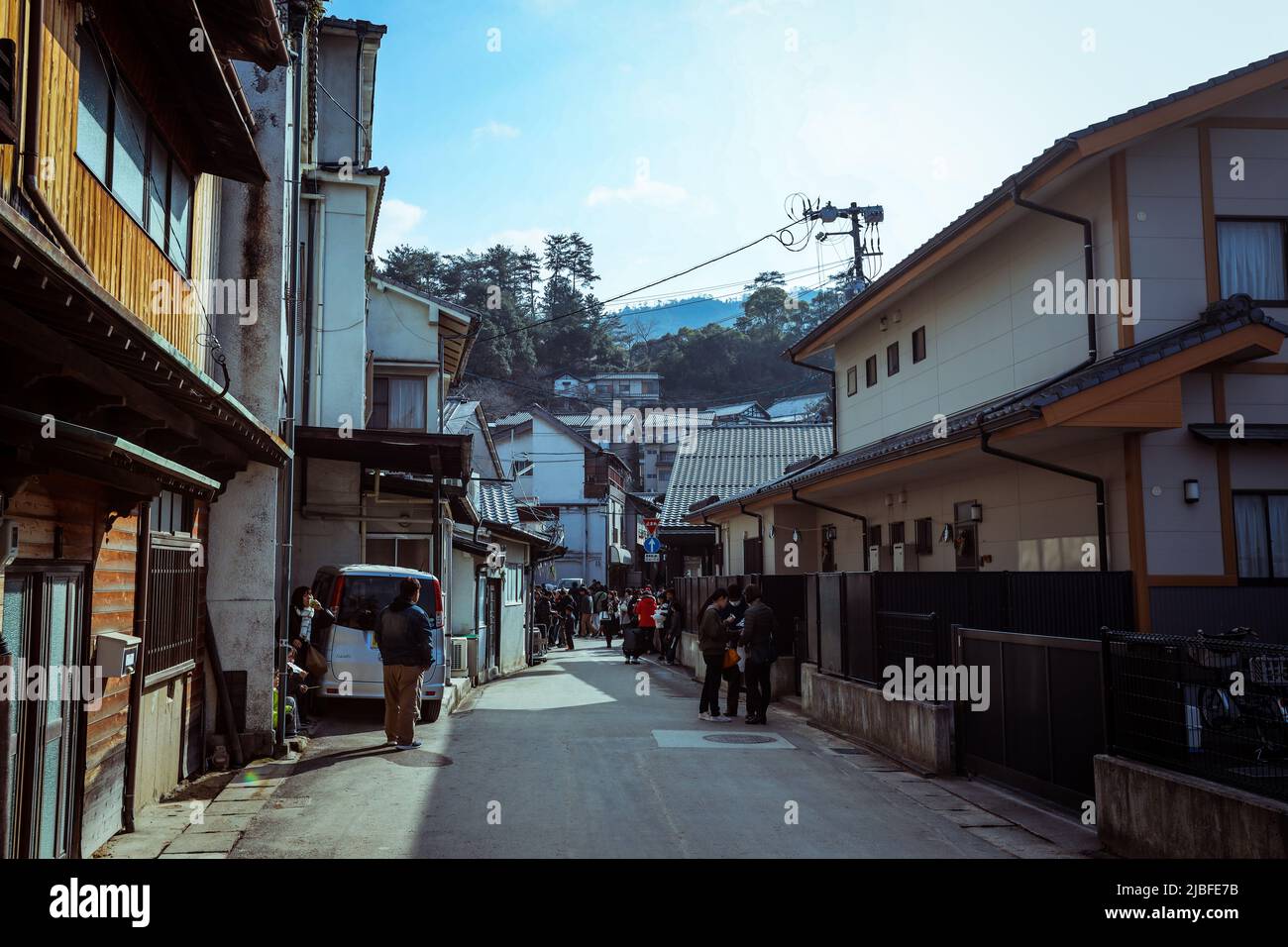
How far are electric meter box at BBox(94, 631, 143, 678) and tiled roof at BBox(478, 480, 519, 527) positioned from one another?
23.1m

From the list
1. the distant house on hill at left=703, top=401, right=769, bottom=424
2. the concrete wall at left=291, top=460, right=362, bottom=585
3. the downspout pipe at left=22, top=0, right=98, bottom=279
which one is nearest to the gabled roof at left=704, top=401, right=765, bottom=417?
the distant house on hill at left=703, top=401, right=769, bottom=424

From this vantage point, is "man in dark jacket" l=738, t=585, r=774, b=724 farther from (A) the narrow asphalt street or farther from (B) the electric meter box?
(B) the electric meter box

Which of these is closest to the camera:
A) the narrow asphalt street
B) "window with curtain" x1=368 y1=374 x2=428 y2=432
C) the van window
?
the narrow asphalt street

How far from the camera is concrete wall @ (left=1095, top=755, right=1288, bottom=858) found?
20.3ft

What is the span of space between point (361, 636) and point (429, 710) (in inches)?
56.5

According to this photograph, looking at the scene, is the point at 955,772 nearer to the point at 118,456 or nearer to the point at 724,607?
the point at 724,607

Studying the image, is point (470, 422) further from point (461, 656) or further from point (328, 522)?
point (328, 522)

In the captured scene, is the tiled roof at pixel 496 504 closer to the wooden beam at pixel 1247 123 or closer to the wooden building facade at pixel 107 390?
the wooden building facade at pixel 107 390

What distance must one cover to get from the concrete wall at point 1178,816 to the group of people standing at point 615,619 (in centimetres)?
2083

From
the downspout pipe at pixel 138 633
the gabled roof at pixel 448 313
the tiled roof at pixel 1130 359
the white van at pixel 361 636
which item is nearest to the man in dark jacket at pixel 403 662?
the white van at pixel 361 636

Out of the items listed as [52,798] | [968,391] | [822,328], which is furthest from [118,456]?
[822,328]

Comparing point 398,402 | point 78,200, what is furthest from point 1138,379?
point 398,402

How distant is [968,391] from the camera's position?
52.7 ft

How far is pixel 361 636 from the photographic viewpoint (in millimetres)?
14508
